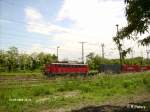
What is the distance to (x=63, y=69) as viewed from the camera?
57.5m

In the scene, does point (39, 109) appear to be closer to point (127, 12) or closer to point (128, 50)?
point (128, 50)

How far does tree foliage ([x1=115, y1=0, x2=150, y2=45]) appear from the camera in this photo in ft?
34.4

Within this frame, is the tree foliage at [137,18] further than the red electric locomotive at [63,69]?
No

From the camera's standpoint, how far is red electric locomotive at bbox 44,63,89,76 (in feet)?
185

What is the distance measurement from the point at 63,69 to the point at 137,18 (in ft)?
154

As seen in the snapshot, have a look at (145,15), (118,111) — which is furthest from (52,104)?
(145,15)

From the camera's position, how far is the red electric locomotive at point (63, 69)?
185 ft

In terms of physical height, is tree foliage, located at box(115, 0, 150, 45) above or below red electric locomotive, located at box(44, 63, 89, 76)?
above

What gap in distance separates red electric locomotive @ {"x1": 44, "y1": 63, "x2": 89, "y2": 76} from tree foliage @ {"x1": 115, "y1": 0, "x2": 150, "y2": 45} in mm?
45256

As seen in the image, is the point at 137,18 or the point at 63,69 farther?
the point at 63,69

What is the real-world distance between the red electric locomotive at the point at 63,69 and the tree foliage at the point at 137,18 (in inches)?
1782

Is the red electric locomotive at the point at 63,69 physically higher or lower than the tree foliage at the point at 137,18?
lower

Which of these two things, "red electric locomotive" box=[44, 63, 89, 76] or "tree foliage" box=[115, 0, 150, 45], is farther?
"red electric locomotive" box=[44, 63, 89, 76]

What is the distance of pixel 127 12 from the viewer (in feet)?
36.4
